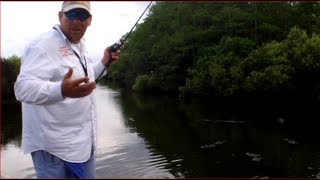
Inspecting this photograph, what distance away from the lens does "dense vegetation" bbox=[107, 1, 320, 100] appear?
36750 millimetres

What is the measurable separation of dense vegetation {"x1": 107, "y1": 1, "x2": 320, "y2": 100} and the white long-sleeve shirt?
2637cm

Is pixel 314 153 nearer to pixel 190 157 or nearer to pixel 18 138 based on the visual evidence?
pixel 190 157

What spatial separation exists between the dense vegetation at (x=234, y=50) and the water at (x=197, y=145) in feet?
10.5

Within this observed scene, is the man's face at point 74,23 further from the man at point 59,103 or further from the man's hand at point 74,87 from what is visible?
the man's hand at point 74,87

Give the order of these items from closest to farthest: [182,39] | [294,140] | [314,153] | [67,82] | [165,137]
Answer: [67,82], [314,153], [294,140], [165,137], [182,39]

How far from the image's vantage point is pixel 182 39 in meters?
56.4

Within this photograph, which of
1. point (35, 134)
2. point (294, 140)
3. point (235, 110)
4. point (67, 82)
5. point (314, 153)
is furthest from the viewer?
point (235, 110)

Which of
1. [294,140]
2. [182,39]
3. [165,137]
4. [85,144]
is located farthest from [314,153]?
[182,39]

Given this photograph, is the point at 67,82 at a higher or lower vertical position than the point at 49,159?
higher

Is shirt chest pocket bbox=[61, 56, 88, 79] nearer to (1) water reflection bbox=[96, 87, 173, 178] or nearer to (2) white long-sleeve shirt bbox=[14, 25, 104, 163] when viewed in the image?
(2) white long-sleeve shirt bbox=[14, 25, 104, 163]

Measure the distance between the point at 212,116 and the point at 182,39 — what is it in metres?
22.3

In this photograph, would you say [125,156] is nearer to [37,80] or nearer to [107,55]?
[107,55]

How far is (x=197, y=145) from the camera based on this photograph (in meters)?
25.5

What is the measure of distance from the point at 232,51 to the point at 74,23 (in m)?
43.6
